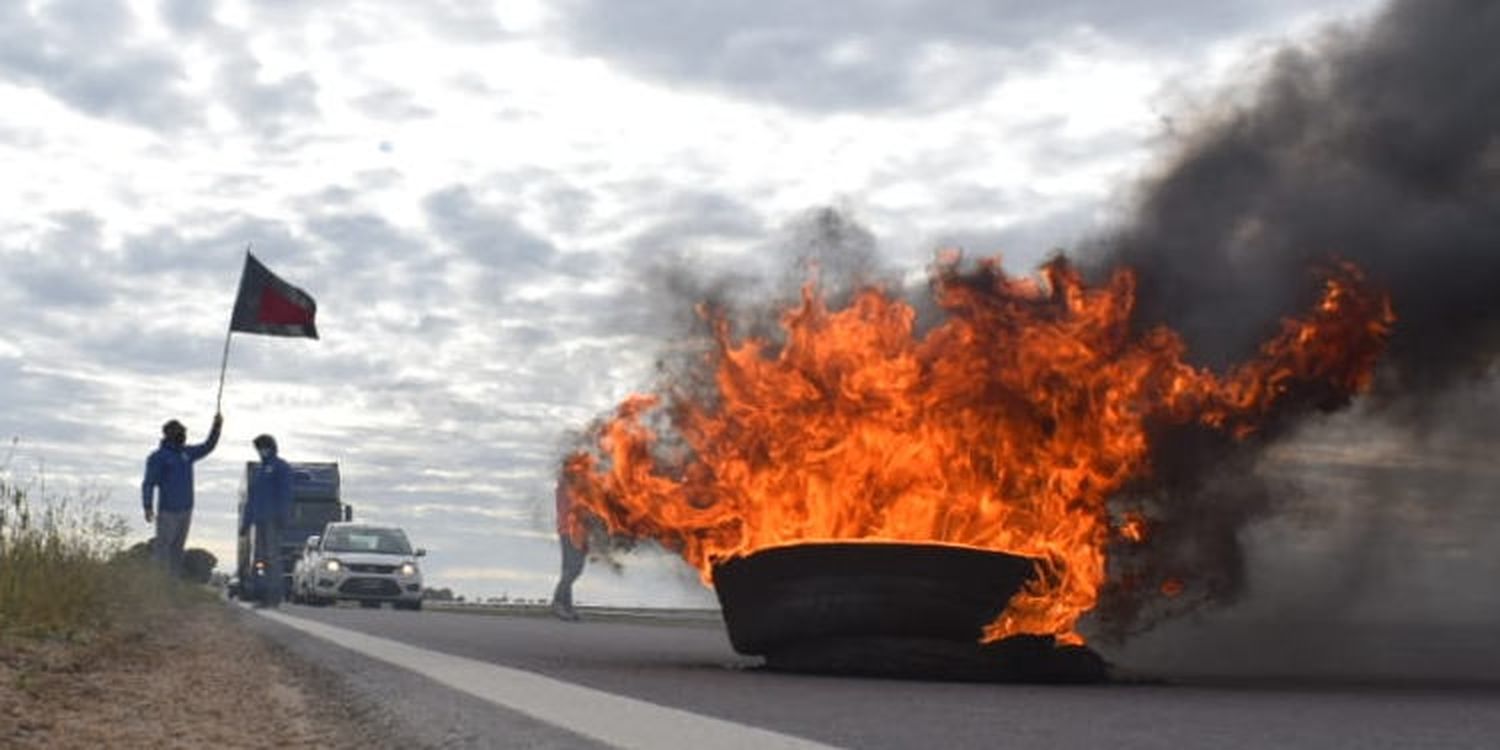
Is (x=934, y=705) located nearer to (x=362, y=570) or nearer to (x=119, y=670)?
(x=119, y=670)

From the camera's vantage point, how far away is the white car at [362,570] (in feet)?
114

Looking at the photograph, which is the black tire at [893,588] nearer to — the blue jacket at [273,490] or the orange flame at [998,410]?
the orange flame at [998,410]

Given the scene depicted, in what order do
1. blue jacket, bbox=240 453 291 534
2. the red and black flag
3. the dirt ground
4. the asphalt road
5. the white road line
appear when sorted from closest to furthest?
the dirt ground, the white road line, the asphalt road, blue jacket, bbox=240 453 291 534, the red and black flag

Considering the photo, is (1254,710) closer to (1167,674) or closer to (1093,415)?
(1093,415)

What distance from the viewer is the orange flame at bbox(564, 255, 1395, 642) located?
510 inches

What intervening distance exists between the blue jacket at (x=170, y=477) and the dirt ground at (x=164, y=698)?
24.2ft

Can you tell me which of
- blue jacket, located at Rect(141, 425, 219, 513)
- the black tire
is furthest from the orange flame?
blue jacket, located at Rect(141, 425, 219, 513)

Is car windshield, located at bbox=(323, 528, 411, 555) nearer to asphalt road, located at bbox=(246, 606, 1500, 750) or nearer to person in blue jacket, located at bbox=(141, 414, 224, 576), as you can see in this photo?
person in blue jacket, located at bbox=(141, 414, 224, 576)

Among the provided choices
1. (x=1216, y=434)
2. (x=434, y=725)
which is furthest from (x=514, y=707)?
(x=1216, y=434)

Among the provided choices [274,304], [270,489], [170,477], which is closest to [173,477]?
[170,477]

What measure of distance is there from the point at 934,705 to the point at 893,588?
8.92ft

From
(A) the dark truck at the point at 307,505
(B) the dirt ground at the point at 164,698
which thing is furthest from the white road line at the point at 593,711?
(A) the dark truck at the point at 307,505

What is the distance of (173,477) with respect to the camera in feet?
70.7

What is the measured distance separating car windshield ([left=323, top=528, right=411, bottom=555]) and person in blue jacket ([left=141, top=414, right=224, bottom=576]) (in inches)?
537
